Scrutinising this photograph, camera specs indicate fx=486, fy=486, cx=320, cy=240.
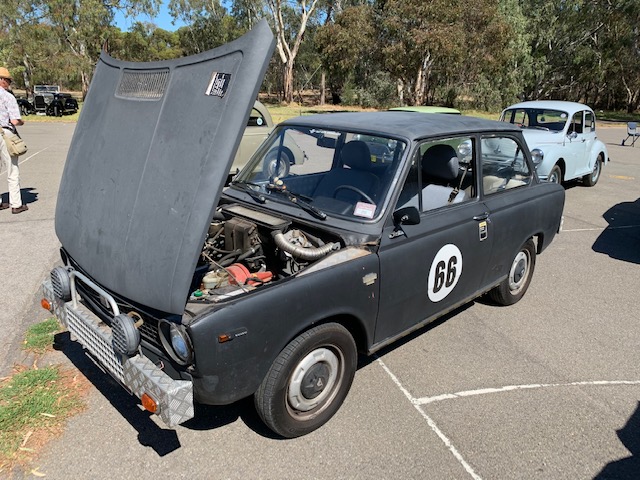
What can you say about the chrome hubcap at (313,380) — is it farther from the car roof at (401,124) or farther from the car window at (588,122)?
the car window at (588,122)

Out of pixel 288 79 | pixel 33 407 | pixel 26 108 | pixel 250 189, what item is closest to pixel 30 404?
pixel 33 407

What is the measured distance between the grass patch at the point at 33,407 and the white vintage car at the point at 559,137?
842 cm

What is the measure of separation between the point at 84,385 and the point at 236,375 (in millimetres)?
1619

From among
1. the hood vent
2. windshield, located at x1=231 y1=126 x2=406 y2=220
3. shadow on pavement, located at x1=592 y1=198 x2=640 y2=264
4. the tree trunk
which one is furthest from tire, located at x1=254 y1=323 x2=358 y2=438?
the tree trunk

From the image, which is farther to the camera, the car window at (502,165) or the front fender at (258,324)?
the car window at (502,165)

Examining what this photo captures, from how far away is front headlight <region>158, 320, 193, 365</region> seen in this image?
2.44m

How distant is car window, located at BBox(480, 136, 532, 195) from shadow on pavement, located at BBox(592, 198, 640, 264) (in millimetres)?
2905

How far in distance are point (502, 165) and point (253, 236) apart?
252 cm

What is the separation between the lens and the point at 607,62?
1516 inches

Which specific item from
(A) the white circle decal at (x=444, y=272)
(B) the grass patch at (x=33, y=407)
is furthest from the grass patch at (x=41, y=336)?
(A) the white circle decal at (x=444, y=272)

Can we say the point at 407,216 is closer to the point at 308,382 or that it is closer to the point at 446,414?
the point at 308,382

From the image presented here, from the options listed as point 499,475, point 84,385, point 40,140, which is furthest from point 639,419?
point 40,140

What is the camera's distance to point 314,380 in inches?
121

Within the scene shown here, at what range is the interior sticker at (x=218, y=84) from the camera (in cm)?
257
